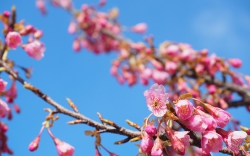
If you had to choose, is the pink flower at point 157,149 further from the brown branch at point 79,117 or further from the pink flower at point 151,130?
the brown branch at point 79,117

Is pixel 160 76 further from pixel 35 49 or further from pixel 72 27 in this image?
pixel 72 27

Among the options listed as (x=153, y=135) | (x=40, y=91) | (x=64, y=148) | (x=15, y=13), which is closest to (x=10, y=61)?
(x=15, y=13)

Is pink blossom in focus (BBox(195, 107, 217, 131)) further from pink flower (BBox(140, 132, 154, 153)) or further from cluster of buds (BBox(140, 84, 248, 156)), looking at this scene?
pink flower (BBox(140, 132, 154, 153))

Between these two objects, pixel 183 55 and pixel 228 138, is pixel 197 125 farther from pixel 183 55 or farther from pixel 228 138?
pixel 183 55

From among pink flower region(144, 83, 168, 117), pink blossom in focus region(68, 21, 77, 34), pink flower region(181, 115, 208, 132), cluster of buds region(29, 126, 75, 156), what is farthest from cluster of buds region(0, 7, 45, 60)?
pink blossom in focus region(68, 21, 77, 34)

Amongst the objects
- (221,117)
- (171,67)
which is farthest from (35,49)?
(171,67)

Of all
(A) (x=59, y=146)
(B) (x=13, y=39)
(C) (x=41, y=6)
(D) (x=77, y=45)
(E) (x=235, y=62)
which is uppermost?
(C) (x=41, y=6)
